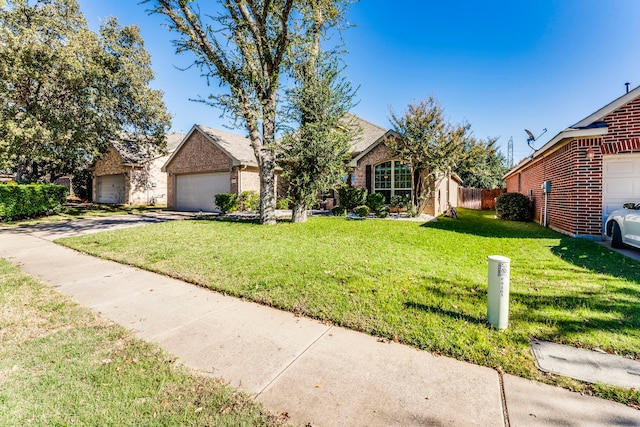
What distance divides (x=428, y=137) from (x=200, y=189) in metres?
15.5

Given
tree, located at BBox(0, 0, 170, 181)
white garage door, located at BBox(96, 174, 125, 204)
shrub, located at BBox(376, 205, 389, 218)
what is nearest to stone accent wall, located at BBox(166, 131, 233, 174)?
tree, located at BBox(0, 0, 170, 181)

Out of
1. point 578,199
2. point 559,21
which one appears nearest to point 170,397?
point 578,199

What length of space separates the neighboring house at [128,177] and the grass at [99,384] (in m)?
23.6

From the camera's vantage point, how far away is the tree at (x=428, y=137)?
13234 millimetres

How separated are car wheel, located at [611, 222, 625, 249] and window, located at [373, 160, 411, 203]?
27.5 feet

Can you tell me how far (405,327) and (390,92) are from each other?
50.9 feet

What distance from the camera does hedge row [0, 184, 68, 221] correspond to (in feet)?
45.5

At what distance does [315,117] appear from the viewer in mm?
11453

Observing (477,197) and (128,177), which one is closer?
(128,177)

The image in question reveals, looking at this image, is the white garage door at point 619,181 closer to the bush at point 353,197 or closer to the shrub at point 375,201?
the shrub at point 375,201

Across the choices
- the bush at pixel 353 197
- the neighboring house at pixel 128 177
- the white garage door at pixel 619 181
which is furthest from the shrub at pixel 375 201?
the neighboring house at pixel 128 177

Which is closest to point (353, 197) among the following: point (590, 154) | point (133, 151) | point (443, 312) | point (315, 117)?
point (315, 117)

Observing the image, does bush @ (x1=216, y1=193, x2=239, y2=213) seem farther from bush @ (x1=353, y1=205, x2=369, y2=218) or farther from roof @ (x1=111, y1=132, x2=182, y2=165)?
roof @ (x1=111, y1=132, x2=182, y2=165)

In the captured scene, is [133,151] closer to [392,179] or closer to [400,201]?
[392,179]
